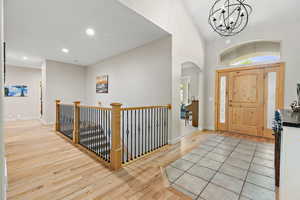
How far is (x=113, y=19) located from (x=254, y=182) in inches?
149

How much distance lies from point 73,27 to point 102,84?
2.80m

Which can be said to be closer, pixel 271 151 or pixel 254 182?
pixel 254 182

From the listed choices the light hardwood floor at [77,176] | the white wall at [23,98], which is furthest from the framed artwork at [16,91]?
the light hardwood floor at [77,176]

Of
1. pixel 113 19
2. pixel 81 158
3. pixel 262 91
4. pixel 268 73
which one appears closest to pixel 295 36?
pixel 268 73

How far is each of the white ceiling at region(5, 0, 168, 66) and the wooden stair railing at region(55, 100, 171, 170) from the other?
6.03 feet

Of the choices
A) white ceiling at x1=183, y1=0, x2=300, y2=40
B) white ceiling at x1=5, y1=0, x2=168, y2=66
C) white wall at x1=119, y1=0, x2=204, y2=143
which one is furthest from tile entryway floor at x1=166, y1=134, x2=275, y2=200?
white ceiling at x1=183, y1=0, x2=300, y2=40

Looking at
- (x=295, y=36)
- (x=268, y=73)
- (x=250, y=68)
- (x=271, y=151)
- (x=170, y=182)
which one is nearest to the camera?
(x=170, y=182)

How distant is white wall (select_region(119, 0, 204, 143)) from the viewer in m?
2.56

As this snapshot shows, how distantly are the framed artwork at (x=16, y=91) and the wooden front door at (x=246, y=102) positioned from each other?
371 inches

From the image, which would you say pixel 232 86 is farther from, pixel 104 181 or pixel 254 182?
pixel 104 181

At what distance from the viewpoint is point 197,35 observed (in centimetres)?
420

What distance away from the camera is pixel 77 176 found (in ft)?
6.21

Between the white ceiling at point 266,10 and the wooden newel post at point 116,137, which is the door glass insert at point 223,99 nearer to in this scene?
the white ceiling at point 266,10

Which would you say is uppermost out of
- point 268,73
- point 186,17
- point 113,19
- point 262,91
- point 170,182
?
point 186,17
